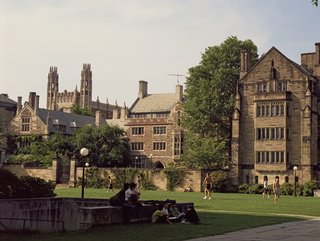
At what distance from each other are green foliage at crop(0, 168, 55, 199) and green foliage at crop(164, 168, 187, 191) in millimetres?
30552

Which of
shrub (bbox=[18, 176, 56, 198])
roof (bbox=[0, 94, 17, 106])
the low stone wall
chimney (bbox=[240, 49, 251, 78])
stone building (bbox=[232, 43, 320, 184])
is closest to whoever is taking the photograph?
the low stone wall

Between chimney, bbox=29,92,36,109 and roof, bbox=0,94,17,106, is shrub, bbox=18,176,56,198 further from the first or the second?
roof, bbox=0,94,17,106

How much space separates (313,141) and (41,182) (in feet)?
127

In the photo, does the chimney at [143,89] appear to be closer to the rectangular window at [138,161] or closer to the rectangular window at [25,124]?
the rectangular window at [138,161]

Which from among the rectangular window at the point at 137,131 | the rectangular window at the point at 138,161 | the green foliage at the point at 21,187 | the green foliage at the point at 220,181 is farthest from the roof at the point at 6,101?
the green foliage at the point at 21,187

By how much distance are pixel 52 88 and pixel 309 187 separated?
140 meters

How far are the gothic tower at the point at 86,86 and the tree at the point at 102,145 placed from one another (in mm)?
88780

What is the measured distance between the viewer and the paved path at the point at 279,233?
58.1 ft

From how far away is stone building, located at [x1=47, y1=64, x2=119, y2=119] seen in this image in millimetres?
172375

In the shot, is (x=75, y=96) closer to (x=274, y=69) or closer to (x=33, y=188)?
(x=274, y=69)

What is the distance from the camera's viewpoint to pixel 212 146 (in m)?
65.9

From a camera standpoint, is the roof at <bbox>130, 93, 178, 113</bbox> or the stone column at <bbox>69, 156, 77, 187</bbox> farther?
the roof at <bbox>130, 93, 178, 113</bbox>

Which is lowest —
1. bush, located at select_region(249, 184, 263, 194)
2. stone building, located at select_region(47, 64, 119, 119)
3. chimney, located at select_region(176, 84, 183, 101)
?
bush, located at select_region(249, 184, 263, 194)

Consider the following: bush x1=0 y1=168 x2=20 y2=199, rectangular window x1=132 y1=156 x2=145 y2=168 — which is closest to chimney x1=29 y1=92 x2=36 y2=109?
rectangular window x1=132 y1=156 x2=145 y2=168
